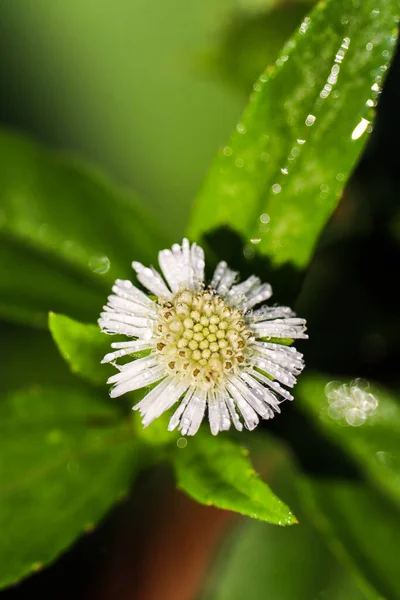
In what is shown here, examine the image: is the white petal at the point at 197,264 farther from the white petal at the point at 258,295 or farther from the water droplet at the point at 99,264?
the water droplet at the point at 99,264

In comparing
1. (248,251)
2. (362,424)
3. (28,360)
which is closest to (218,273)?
(248,251)

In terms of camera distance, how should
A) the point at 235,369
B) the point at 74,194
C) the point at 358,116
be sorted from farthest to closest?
the point at 74,194
the point at 358,116
the point at 235,369

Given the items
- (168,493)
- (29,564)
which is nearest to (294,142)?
(29,564)

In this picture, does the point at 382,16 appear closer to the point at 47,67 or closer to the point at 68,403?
the point at 68,403

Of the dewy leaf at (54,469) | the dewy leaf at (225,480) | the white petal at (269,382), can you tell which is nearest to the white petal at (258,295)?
the white petal at (269,382)

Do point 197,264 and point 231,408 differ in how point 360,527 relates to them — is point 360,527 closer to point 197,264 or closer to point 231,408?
point 231,408

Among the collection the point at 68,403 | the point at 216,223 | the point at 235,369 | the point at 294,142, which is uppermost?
the point at 294,142
